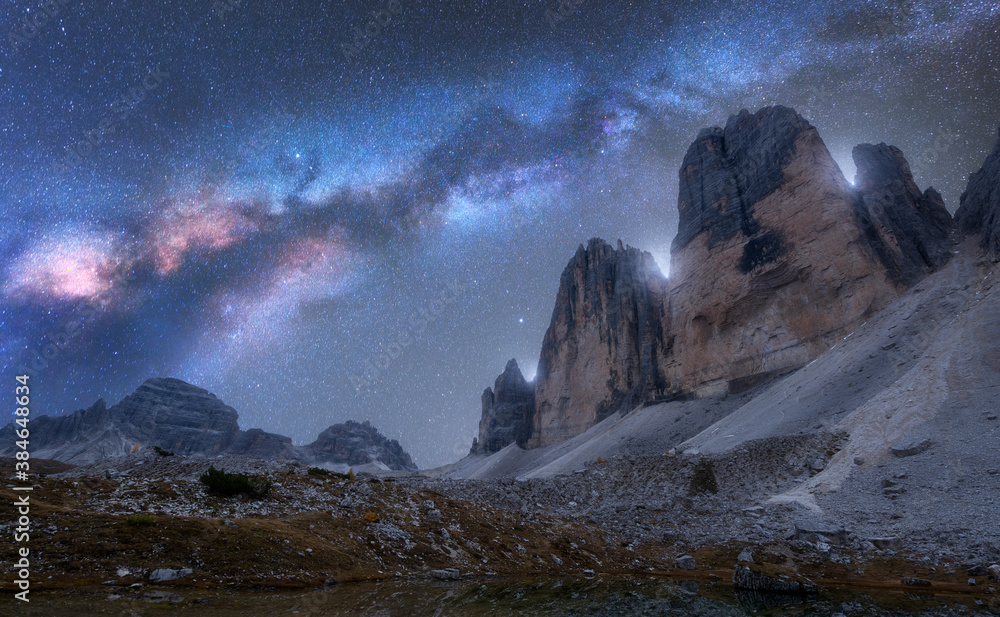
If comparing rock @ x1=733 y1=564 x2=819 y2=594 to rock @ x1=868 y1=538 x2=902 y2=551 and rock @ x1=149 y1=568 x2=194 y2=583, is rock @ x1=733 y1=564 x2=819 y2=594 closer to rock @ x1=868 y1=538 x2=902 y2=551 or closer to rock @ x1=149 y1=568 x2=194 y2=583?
rock @ x1=868 y1=538 x2=902 y2=551

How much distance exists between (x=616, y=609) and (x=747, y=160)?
83.2 metres

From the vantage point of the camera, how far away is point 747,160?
75688 mm

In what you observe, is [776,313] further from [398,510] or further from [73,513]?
[73,513]

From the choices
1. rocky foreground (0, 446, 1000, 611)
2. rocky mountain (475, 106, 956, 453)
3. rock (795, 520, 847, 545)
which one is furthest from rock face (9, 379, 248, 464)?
rock (795, 520, 847, 545)

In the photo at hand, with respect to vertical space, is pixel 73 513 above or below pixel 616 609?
above

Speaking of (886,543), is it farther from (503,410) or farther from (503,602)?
(503,410)

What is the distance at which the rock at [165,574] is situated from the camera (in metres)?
9.14

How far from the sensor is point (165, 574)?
9258 millimetres

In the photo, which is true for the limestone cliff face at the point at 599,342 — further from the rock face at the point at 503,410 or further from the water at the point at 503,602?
the water at the point at 503,602

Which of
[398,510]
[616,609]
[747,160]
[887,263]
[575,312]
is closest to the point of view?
[616,609]

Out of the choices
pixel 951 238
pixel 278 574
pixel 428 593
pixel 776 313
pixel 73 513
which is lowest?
pixel 428 593

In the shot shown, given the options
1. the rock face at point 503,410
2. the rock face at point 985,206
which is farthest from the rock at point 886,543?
the rock face at point 503,410

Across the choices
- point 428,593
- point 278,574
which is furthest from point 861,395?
point 278,574

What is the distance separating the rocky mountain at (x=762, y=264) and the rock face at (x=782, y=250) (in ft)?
0.56
